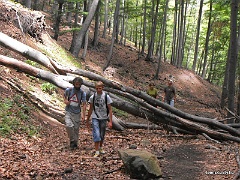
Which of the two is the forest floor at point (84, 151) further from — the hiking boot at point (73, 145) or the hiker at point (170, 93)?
the hiker at point (170, 93)

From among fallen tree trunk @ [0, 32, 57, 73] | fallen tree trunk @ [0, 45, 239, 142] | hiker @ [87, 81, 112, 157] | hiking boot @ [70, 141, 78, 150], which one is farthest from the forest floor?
fallen tree trunk @ [0, 32, 57, 73]

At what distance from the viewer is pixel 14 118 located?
24.3 ft

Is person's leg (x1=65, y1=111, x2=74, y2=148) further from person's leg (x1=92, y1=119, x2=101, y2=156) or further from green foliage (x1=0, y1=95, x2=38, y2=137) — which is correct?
green foliage (x1=0, y1=95, x2=38, y2=137)

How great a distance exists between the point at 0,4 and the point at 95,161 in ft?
33.2

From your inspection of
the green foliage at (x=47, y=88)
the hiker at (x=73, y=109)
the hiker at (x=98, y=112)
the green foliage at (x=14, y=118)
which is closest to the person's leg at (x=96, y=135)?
the hiker at (x=98, y=112)

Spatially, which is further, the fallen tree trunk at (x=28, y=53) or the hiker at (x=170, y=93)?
the hiker at (x=170, y=93)

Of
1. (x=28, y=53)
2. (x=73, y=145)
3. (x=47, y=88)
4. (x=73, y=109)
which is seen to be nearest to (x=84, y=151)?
(x=73, y=145)

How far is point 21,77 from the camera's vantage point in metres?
10.3

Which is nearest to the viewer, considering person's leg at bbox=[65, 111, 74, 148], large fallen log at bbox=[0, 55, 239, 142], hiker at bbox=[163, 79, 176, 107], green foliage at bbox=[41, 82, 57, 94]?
person's leg at bbox=[65, 111, 74, 148]

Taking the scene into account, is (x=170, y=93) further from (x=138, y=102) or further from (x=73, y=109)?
(x=73, y=109)

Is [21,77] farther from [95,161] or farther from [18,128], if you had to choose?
[95,161]

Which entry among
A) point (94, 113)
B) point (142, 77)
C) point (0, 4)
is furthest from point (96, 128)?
point (142, 77)

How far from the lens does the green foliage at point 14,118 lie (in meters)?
6.88

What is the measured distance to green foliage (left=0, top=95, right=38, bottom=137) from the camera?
6875 mm
